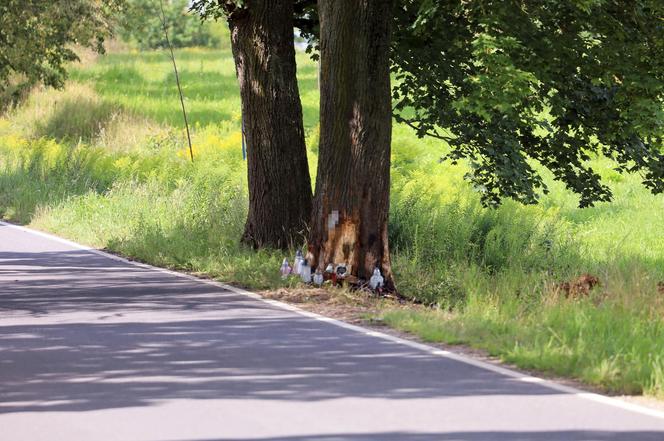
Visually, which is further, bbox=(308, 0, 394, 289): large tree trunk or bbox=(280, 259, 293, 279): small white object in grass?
bbox=(280, 259, 293, 279): small white object in grass

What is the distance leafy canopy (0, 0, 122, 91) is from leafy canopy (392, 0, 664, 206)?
1560 centimetres

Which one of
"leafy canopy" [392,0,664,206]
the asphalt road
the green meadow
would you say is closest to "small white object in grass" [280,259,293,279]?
the green meadow

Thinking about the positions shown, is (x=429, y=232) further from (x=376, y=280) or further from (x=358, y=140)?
(x=376, y=280)

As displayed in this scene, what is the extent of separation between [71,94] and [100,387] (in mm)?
42903

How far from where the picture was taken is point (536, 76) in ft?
55.5

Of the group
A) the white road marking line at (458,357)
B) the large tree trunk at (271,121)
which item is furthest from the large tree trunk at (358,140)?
the large tree trunk at (271,121)

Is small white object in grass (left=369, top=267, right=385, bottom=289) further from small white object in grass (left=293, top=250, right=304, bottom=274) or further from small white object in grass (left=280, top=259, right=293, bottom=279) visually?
small white object in grass (left=280, top=259, right=293, bottom=279)

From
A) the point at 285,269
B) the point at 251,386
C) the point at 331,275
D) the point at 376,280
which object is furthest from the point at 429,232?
the point at 251,386

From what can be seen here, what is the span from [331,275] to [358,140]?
1454 mm

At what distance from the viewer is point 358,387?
32.2 ft

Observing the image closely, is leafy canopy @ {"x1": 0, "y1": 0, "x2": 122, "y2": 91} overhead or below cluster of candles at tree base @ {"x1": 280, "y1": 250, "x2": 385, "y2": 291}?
overhead

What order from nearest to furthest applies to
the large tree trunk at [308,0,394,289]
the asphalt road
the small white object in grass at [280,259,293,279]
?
1. the asphalt road
2. the large tree trunk at [308,0,394,289]
3. the small white object in grass at [280,259,293,279]

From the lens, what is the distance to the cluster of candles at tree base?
15539 millimetres

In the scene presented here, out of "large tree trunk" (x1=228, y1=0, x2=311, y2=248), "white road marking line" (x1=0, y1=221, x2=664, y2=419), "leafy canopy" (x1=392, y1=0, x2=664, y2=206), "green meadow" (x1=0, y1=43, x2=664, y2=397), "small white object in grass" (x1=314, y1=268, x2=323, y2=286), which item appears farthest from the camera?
"large tree trunk" (x1=228, y1=0, x2=311, y2=248)
